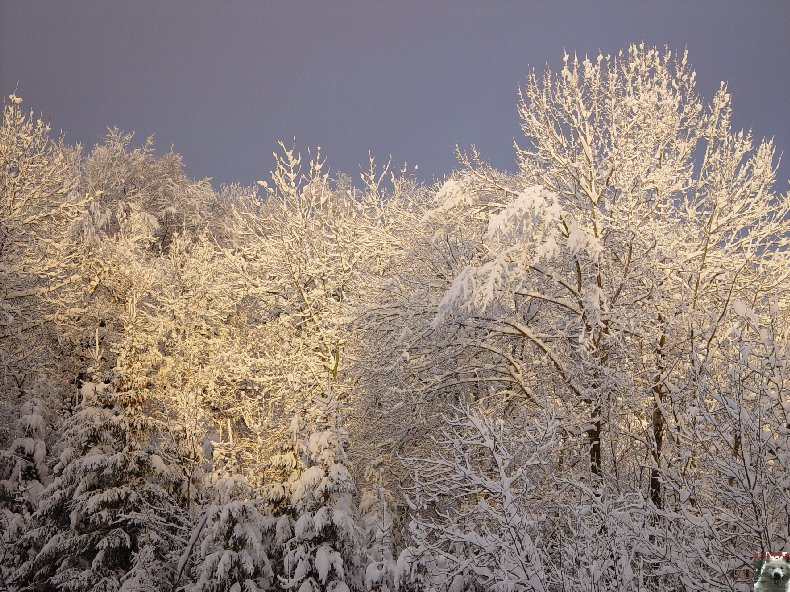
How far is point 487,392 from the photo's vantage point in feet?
39.8

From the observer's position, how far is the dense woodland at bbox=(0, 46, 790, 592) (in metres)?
5.61

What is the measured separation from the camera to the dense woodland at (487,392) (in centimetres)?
561

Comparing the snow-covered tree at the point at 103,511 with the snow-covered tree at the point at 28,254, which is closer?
the snow-covered tree at the point at 103,511

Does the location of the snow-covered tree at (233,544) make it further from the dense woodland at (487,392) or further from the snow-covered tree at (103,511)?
the snow-covered tree at (103,511)

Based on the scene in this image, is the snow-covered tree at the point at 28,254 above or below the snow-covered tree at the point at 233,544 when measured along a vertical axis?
above

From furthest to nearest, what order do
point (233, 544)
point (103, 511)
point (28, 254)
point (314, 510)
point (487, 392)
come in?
1. point (28, 254)
2. point (487, 392)
3. point (103, 511)
4. point (314, 510)
5. point (233, 544)

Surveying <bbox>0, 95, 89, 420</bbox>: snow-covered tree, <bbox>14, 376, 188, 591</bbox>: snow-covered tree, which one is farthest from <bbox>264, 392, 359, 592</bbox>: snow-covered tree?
<bbox>0, 95, 89, 420</bbox>: snow-covered tree

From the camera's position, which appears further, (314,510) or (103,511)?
(103,511)

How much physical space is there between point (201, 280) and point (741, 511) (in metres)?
14.3

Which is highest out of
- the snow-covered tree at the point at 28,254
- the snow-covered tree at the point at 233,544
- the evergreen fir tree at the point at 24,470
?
the snow-covered tree at the point at 28,254

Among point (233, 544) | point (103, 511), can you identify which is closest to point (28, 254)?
Answer: point (103, 511)

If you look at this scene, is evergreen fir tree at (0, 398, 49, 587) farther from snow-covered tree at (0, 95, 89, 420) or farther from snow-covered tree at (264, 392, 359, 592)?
snow-covered tree at (264, 392, 359, 592)

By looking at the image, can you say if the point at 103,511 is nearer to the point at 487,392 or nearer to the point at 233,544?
the point at 233,544

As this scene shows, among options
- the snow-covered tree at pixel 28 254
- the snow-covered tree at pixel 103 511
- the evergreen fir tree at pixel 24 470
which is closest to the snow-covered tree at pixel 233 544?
the snow-covered tree at pixel 103 511
